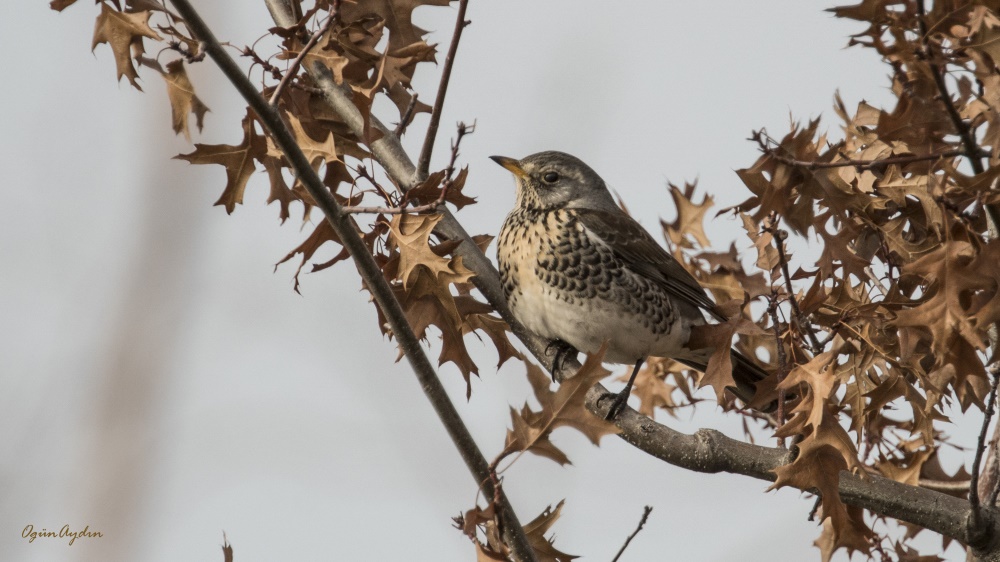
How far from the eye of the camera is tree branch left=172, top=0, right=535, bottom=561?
3271mm

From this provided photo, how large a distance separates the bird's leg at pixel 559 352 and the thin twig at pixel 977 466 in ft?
6.81

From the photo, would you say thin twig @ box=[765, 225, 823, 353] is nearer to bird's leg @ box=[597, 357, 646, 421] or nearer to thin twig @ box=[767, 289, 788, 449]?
thin twig @ box=[767, 289, 788, 449]

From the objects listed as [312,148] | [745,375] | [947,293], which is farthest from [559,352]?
[947,293]

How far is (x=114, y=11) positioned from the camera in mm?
3801

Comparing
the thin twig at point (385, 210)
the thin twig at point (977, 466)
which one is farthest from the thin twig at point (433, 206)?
the thin twig at point (977, 466)

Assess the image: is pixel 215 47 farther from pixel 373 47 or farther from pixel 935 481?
pixel 935 481

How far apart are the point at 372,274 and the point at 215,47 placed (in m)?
0.87

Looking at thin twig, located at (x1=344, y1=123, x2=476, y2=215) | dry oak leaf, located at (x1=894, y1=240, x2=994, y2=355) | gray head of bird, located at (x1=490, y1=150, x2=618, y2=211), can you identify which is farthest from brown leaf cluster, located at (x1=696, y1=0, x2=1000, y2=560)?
gray head of bird, located at (x1=490, y1=150, x2=618, y2=211)

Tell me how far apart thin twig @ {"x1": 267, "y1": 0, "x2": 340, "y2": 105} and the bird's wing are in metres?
2.29

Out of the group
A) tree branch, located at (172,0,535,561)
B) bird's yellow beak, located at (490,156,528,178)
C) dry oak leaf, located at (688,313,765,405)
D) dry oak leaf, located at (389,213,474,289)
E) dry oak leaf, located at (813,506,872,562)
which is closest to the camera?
tree branch, located at (172,0,535,561)

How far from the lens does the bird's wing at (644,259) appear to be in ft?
18.9

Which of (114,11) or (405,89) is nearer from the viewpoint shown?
(114,11)

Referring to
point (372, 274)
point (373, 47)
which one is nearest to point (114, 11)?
point (373, 47)

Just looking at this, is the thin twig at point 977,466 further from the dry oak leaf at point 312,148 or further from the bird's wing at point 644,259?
the dry oak leaf at point 312,148
